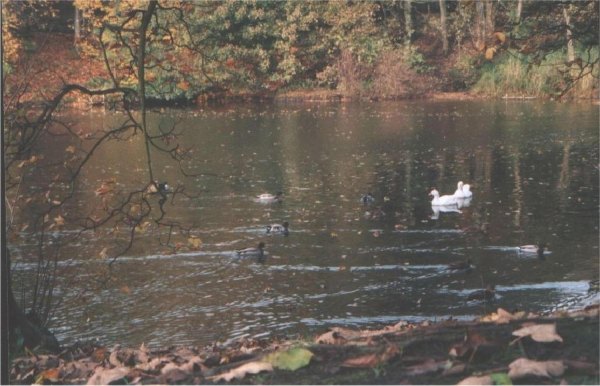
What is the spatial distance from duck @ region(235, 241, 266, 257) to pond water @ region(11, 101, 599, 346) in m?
0.19

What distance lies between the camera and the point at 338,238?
1455 cm

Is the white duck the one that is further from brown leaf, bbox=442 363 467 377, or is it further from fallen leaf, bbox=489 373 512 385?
fallen leaf, bbox=489 373 512 385

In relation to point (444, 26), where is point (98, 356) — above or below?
below

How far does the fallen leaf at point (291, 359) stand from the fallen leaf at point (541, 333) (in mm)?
1042

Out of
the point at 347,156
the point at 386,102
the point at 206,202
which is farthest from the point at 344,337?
the point at 386,102

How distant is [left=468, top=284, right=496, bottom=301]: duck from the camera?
1080cm

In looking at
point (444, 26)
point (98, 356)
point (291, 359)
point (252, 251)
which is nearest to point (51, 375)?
point (98, 356)

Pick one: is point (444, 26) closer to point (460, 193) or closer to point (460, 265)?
point (460, 193)

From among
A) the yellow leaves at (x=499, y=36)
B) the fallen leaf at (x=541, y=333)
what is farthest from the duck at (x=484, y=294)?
the fallen leaf at (x=541, y=333)

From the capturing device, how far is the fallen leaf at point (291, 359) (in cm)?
436

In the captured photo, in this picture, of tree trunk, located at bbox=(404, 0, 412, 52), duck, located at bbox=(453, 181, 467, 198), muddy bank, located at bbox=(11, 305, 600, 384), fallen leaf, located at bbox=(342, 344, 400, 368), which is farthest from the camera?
tree trunk, located at bbox=(404, 0, 412, 52)

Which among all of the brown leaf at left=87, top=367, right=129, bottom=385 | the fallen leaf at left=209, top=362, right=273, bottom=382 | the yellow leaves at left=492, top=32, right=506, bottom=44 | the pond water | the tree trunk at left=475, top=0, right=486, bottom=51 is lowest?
the pond water

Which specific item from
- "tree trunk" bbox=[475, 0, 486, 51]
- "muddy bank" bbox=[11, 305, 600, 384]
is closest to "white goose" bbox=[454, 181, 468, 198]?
"muddy bank" bbox=[11, 305, 600, 384]

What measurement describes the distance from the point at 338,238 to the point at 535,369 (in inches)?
415
